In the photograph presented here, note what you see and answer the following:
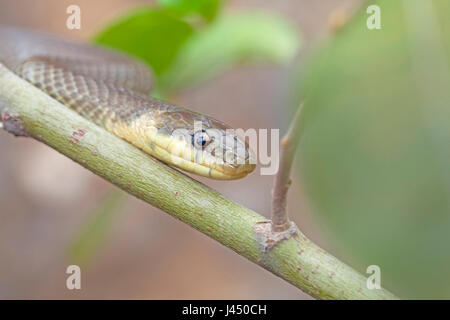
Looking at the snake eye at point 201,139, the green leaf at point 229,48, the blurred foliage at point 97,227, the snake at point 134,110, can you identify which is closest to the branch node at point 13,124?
the snake at point 134,110

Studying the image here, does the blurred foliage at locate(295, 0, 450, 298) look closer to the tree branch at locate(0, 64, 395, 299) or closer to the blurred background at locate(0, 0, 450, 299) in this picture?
the blurred background at locate(0, 0, 450, 299)

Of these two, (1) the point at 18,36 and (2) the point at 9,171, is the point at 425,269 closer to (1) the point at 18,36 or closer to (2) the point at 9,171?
(1) the point at 18,36

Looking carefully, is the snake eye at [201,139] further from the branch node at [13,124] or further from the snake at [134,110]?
the branch node at [13,124]

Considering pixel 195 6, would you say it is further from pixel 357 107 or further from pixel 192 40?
pixel 357 107

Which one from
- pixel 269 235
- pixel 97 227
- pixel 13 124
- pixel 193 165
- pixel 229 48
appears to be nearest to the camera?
pixel 269 235

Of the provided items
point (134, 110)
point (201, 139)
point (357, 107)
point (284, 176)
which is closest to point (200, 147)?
point (201, 139)

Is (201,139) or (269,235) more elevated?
(201,139)
